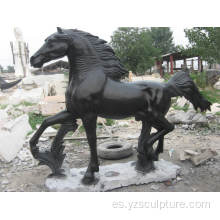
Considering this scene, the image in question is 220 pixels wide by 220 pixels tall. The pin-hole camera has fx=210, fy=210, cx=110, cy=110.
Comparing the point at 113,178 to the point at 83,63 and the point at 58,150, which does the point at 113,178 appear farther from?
the point at 83,63

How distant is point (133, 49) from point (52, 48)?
21227mm

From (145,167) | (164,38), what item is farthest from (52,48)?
(164,38)

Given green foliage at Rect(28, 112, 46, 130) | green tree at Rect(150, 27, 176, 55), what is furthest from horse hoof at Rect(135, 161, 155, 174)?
green tree at Rect(150, 27, 176, 55)

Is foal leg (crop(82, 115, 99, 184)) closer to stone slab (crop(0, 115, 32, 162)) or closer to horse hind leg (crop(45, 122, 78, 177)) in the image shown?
horse hind leg (crop(45, 122, 78, 177))

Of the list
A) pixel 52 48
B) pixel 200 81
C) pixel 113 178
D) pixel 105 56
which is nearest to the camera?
pixel 52 48

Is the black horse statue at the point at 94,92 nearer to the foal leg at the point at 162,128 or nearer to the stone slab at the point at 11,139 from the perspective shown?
the foal leg at the point at 162,128

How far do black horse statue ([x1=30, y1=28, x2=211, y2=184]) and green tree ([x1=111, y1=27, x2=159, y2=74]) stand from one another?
20.1 meters

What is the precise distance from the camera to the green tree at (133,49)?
903 inches

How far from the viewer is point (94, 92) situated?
2.71 meters

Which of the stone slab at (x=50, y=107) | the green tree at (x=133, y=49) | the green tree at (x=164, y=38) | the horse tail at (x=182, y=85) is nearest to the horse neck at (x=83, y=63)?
the horse tail at (x=182, y=85)

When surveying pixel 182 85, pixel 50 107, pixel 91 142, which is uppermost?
pixel 182 85

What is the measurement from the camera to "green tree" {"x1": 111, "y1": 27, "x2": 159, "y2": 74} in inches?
903

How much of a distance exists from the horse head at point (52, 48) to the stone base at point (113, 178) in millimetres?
1695

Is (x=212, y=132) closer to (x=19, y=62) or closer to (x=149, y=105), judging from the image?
(x=149, y=105)
